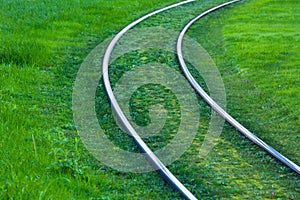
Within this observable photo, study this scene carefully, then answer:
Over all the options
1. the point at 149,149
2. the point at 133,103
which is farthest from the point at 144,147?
the point at 133,103

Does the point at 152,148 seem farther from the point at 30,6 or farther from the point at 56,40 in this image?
the point at 30,6

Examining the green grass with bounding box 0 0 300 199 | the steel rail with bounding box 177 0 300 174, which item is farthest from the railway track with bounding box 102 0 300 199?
the green grass with bounding box 0 0 300 199

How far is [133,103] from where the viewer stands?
38.0 feet

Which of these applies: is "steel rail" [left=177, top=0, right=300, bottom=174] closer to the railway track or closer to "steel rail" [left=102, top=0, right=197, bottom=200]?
the railway track

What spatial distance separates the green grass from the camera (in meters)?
8.01

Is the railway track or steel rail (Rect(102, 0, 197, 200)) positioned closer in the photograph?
steel rail (Rect(102, 0, 197, 200))

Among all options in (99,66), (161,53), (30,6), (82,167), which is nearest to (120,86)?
(99,66)

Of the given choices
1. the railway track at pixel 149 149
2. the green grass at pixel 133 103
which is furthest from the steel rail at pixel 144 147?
the green grass at pixel 133 103

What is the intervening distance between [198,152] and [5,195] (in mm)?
3105

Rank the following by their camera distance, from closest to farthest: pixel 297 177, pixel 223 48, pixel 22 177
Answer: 1. pixel 22 177
2. pixel 297 177
3. pixel 223 48

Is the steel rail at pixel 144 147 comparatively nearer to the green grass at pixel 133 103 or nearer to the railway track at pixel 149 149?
the railway track at pixel 149 149

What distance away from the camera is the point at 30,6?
2166 cm

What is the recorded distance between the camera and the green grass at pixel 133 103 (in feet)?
26.3

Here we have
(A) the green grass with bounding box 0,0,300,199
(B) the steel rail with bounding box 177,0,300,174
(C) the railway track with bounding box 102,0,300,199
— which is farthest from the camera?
(B) the steel rail with bounding box 177,0,300,174
